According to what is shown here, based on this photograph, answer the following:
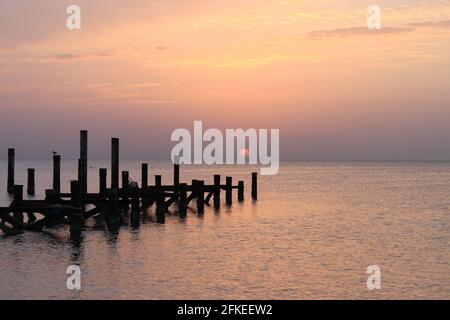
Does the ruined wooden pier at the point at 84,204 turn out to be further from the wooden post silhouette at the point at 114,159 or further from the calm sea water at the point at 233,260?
the calm sea water at the point at 233,260

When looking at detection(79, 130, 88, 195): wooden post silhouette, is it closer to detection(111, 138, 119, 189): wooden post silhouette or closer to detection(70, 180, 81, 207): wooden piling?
detection(111, 138, 119, 189): wooden post silhouette

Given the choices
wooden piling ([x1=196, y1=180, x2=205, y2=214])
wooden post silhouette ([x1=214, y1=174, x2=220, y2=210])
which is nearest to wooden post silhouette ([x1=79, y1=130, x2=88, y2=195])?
wooden piling ([x1=196, y1=180, x2=205, y2=214])

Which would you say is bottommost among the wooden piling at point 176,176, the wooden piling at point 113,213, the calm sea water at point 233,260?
the calm sea water at point 233,260

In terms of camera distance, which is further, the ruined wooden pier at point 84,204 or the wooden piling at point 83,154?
the wooden piling at point 83,154

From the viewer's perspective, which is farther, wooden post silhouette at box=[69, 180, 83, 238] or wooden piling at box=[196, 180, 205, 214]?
wooden piling at box=[196, 180, 205, 214]

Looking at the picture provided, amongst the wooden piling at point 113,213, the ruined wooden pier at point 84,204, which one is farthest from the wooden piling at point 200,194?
the wooden piling at point 113,213

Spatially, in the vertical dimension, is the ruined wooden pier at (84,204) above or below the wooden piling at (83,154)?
below

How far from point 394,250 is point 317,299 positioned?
10062 mm

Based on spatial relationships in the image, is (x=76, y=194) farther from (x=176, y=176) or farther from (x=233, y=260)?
(x=176, y=176)

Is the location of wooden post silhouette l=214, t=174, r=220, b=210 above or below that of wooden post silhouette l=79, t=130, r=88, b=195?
below

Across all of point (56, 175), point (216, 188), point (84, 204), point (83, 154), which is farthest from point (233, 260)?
point (216, 188)

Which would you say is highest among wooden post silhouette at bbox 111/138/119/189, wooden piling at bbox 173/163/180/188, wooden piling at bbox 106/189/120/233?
wooden post silhouette at bbox 111/138/119/189

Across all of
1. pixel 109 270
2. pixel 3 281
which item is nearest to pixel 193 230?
pixel 109 270
